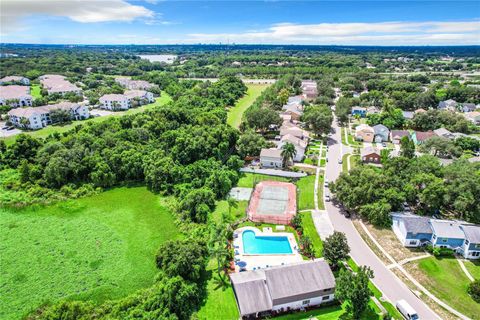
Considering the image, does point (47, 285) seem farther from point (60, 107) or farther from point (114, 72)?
point (114, 72)

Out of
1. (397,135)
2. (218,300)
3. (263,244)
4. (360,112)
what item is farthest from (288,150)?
(360,112)

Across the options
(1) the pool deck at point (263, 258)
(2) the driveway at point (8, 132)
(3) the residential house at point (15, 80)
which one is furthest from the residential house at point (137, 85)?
(1) the pool deck at point (263, 258)

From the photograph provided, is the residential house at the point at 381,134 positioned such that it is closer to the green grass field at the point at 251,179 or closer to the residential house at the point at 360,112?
the residential house at the point at 360,112

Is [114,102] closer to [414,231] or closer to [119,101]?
[119,101]

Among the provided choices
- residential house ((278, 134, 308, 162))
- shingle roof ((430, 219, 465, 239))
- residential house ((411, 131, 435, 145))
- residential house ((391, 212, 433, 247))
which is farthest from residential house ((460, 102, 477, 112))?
residential house ((391, 212, 433, 247))

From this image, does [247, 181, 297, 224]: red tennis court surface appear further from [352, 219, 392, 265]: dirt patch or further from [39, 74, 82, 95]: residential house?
[39, 74, 82, 95]: residential house

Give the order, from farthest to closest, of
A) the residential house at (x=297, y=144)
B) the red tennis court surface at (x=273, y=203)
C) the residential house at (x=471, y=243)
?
1. the residential house at (x=297, y=144)
2. the red tennis court surface at (x=273, y=203)
3. the residential house at (x=471, y=243)

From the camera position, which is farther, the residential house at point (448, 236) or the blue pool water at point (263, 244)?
the blue pool water at point (263, 244)
